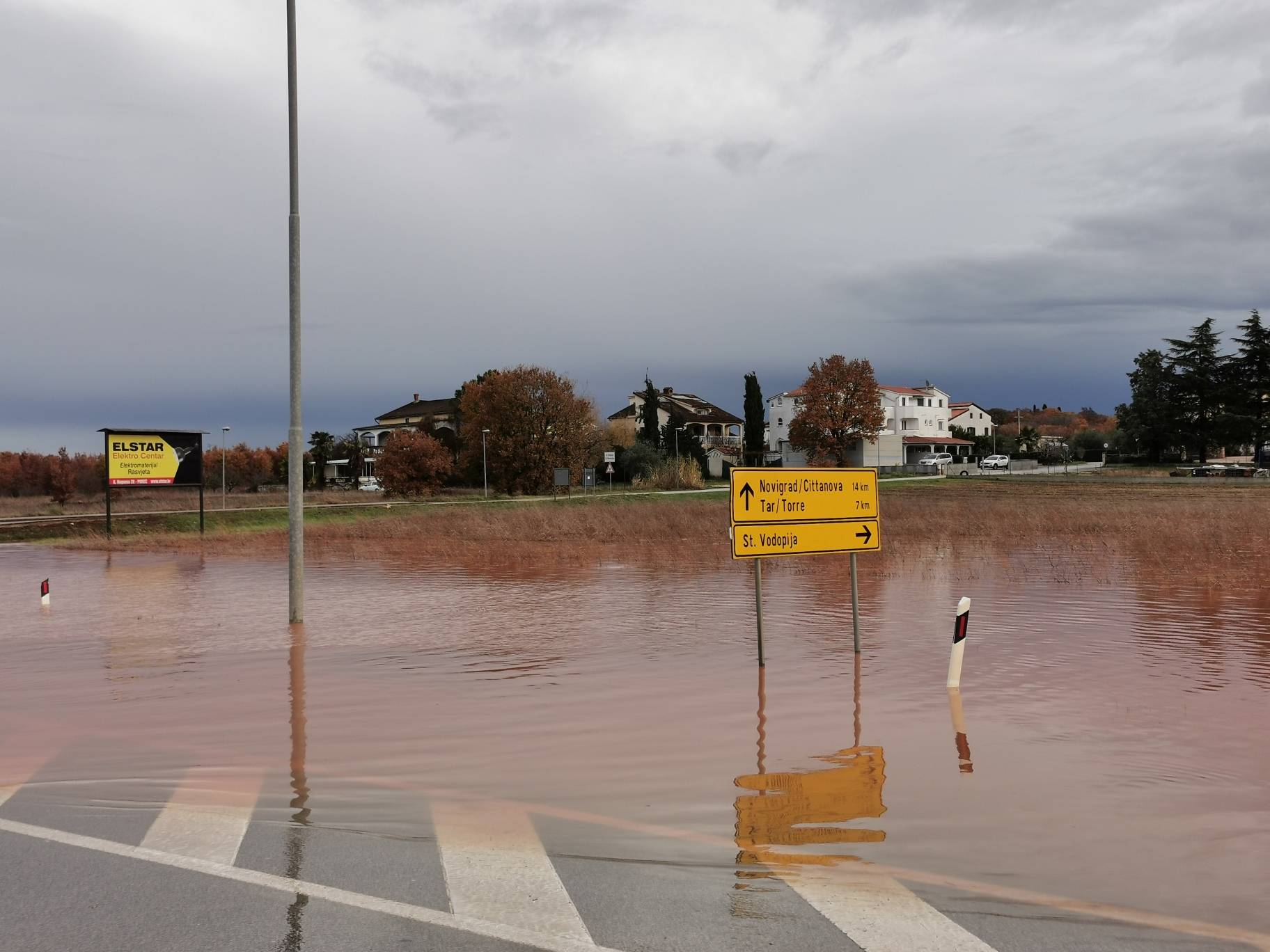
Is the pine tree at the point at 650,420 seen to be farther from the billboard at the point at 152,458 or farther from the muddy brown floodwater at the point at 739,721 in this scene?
the muddy brown floodwater at the point at 739,721

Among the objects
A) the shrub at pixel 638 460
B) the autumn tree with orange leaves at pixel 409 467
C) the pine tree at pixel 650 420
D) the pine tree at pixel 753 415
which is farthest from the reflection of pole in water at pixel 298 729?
the pine tree at pixel 753 415

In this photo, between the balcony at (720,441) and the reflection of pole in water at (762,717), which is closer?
the reflection of pole in water at (762,717)

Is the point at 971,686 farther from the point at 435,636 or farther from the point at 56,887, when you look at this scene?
the point at 56,887

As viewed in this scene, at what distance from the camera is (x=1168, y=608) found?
609 inches

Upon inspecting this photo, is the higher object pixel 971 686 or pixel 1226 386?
pixel 1226 386

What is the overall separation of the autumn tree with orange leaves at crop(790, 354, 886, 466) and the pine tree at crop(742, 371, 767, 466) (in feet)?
16.0

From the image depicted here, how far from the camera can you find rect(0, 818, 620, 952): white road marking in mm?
4457

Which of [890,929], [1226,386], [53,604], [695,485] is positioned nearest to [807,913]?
[890,929]

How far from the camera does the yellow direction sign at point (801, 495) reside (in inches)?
437

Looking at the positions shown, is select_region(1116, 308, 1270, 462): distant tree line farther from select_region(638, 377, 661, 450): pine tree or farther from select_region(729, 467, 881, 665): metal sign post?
select_region(729, 467, 881, 665): metal sign post

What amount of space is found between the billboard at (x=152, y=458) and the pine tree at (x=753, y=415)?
255ft

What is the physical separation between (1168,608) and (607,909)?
13370mm

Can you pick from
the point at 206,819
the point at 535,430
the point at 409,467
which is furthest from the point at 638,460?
the point at 206,819

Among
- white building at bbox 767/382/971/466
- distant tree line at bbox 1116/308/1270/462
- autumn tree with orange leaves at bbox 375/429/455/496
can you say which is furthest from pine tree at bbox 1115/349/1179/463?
autumn tree with orange leaves at bbox 375/429/455/496
